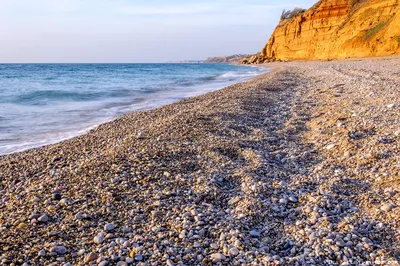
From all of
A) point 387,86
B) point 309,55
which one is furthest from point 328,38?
point 387,86

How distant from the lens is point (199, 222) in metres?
3.71

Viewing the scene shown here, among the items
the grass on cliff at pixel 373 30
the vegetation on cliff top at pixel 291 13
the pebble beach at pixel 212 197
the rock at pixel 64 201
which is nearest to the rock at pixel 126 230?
the pebble beach at pixel 212 197

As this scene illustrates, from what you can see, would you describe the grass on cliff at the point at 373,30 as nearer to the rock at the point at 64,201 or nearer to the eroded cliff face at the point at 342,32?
the eroded cliff face at the point at 342,32

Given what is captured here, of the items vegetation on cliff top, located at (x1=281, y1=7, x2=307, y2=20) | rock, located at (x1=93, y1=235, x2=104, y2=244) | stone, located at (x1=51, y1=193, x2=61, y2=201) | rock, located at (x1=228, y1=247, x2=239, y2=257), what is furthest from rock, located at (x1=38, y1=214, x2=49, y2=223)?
vegetation on cliff top, located at (x1=281, y1=7, x2=307, y2=20)

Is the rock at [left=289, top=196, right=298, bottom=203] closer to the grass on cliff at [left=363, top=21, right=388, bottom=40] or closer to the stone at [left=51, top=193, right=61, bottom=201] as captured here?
the stone at [left=51, top=193, right=61, bottom=201]

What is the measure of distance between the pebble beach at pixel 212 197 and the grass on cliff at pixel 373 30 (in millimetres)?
32641

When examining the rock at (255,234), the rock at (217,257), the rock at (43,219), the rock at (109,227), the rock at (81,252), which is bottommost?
the rock at (255,234)

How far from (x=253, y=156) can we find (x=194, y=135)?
1711 mm

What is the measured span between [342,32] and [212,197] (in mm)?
45343

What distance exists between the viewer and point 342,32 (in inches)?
1708

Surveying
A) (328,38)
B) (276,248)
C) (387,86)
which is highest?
(328,38)

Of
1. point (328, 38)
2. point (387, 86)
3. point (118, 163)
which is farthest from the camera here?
point (328, 38)

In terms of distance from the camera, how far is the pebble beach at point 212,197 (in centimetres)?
321

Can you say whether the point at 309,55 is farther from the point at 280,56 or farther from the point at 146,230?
the point at 146,230
